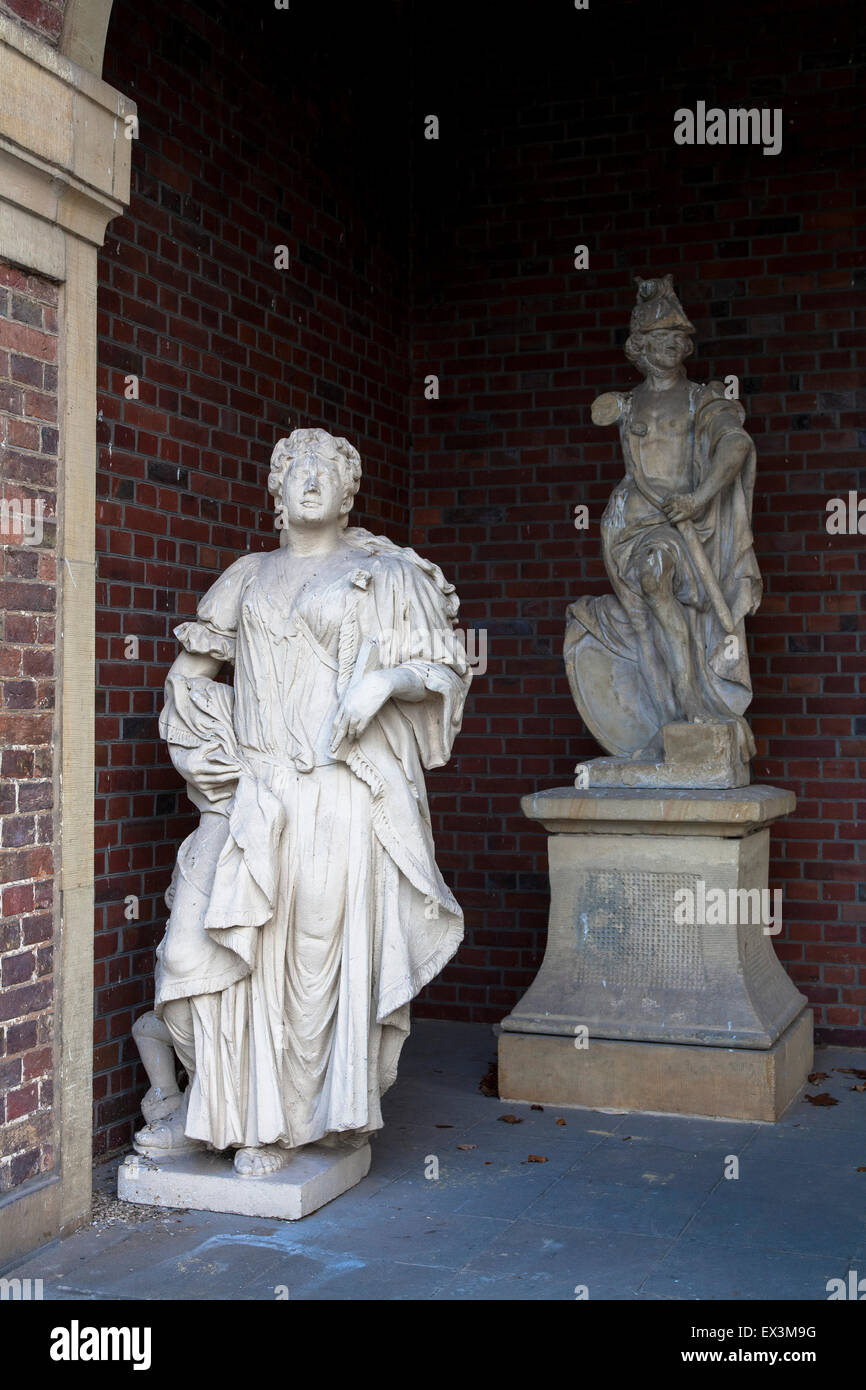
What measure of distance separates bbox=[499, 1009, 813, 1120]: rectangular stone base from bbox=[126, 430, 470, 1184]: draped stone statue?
1049 mm

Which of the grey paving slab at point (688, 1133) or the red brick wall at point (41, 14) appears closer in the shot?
the red brick wall at point (41, 14)

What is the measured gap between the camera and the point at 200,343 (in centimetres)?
536

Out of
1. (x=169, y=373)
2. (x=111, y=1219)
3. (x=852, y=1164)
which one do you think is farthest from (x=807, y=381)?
(x=111, y=1219)

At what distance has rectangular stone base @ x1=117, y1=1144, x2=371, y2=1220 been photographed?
4031 millimetres

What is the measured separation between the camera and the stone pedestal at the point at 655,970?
5062mm

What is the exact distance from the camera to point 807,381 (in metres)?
6.32

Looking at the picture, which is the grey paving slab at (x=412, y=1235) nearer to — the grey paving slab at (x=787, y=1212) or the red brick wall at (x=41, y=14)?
the grey paving slab at (x=787, y=1212)

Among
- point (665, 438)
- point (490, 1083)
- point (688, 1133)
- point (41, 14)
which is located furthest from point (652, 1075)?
point (41, 14)

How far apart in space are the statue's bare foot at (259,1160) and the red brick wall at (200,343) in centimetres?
71

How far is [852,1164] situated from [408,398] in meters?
4.07

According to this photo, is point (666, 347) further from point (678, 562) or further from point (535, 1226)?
point (535, 1226)

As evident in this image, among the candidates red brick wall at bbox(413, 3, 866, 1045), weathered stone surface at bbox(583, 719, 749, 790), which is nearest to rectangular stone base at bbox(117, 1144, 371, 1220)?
weathered stone surface at bbox(583, 719, 749, 790)

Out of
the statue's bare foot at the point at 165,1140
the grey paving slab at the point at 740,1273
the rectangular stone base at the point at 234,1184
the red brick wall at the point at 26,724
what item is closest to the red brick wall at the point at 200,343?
the statue's bare foot at the point at 165,1140

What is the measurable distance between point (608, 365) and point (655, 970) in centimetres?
284
